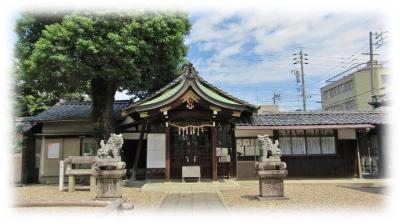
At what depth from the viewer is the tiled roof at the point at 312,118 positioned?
1819 centimetres

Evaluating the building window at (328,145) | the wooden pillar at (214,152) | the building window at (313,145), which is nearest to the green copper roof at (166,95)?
the wooden pillar at (214,152)

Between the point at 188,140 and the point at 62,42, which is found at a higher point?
the point at 62,42

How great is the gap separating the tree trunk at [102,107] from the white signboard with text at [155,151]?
2.19 m

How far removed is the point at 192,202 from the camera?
11078 millimetres

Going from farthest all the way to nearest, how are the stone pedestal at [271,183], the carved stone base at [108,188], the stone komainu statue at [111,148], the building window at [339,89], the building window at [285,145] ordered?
the building window at [339,89]
the building window at [285,145]
the stone komainu statue at [111,148]
the carved stone base at [108,188]
the stone pedestal at [271,183]

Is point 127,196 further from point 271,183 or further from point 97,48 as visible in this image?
point 97,48

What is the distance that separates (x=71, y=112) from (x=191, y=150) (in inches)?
343

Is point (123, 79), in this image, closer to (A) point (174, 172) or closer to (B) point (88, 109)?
(A) point (174, 172)

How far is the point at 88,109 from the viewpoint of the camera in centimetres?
2136

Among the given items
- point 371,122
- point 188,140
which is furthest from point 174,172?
point 371,122

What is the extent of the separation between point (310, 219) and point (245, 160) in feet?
33.0

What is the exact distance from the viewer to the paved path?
9.85 m

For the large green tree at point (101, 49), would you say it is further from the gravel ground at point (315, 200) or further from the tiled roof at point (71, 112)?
the gravel ground at point (315, 200)

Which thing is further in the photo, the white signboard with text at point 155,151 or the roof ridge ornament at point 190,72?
the white signboard with text at point 155,151
